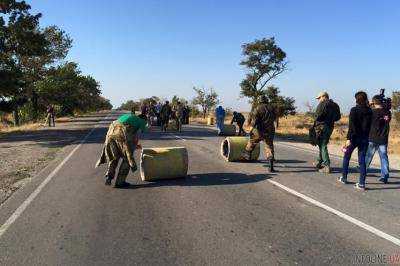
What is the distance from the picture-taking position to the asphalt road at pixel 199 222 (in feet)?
19.9

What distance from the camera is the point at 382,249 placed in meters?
6.25

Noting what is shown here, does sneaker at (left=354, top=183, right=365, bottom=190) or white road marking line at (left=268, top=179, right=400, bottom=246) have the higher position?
sneaker at (left=354, top=183, right=365, bottom=190)

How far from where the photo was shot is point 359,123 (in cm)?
1064

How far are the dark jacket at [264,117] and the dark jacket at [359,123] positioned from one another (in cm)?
252

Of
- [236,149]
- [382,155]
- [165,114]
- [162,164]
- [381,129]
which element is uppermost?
[381,129]

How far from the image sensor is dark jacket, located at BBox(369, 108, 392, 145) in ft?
37.6

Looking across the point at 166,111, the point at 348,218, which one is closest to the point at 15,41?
the point at 166,111

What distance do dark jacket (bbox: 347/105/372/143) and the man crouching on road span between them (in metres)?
4.28

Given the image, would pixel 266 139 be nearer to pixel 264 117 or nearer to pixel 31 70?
pixel 264 117

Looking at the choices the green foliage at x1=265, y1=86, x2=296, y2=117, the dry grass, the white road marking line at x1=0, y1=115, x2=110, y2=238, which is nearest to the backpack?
the white road marking line at x1=0, y1=115, x2=110, y2=238

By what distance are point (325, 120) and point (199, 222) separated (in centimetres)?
619

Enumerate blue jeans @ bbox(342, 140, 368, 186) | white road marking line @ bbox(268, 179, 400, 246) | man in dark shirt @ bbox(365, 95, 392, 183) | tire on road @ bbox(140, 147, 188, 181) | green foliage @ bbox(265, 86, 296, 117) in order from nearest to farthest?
white road marking line @ bbox(268, 179, 400, 246) < blue jeans @ bbox(342, 140, 368, 186) < tire on road @ bbox(140, 147, 188, 181) < man in dark shirt @ bbox(365, 95, 392, 183) < green foliage @ bbox(265, 86, 296, 117)

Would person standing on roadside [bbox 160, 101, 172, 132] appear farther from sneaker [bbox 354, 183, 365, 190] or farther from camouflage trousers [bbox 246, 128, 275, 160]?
sneaker [bbox 354, 183, 365, 190]

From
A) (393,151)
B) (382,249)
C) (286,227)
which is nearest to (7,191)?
(286,227)
